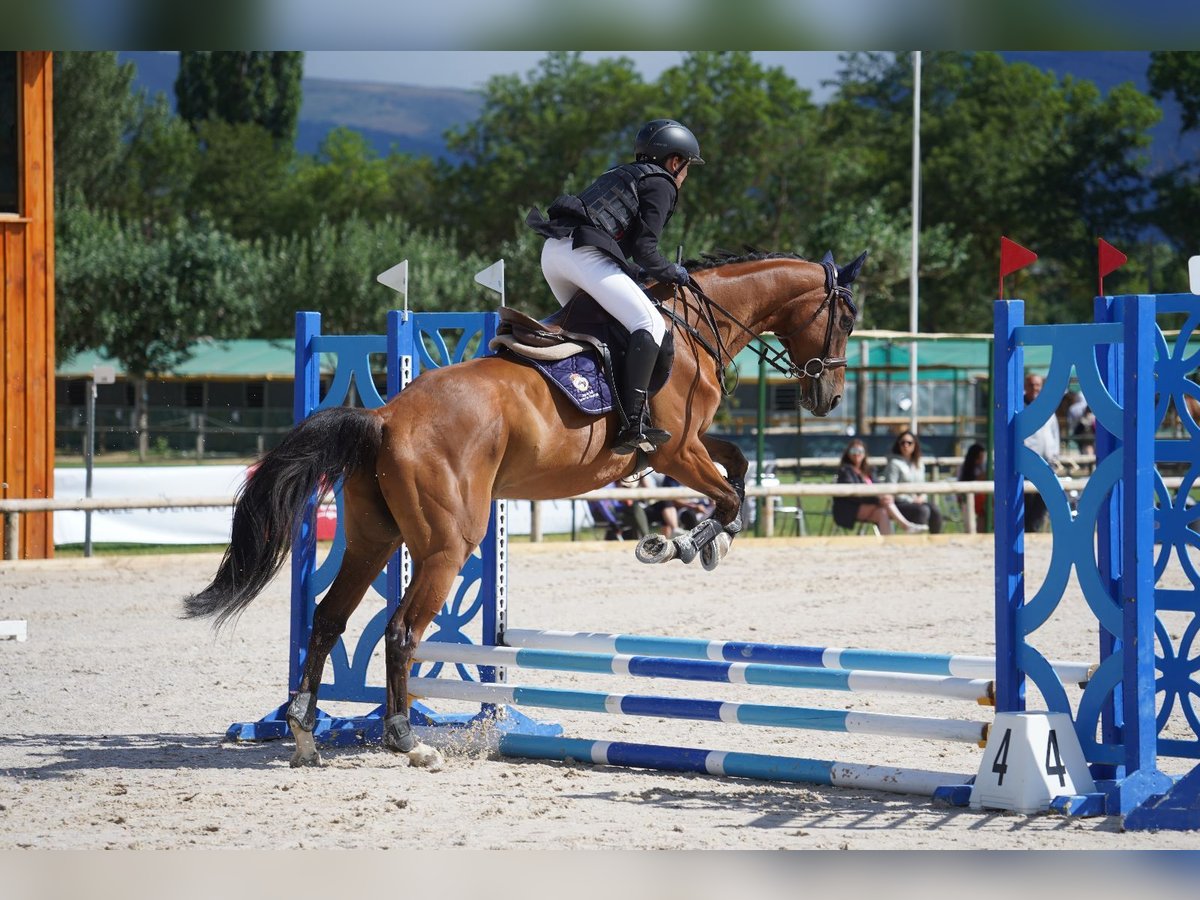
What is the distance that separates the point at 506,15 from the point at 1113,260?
244 cm

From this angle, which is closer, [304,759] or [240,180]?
[304,759]

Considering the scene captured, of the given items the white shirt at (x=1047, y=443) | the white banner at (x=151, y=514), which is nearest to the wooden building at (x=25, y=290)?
the white banner at (x=151, y=514)

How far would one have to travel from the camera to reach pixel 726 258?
20.0 ft

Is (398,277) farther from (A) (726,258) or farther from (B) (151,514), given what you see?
(B) (151,514)

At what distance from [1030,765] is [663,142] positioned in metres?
2.58

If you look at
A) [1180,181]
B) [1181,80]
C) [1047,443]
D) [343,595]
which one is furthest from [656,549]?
[1180,181]

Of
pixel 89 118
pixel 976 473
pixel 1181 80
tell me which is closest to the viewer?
pixel 976 473

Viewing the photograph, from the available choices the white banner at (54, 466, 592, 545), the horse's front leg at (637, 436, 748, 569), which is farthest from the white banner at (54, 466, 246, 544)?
the horse's front leg at (637, 436, 748, 569)

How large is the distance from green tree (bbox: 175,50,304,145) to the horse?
5737 centimetres

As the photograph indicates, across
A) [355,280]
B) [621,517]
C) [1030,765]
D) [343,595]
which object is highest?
[355,280]

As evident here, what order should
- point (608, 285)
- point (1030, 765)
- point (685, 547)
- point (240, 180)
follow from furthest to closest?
point (240, 180), point (685, 547), point (608, 285), point (1030, 765)

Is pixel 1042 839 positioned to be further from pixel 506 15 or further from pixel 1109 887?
pixel 506 15

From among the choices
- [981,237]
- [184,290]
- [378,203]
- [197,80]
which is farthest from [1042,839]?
[197,80]

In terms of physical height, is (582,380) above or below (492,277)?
below
